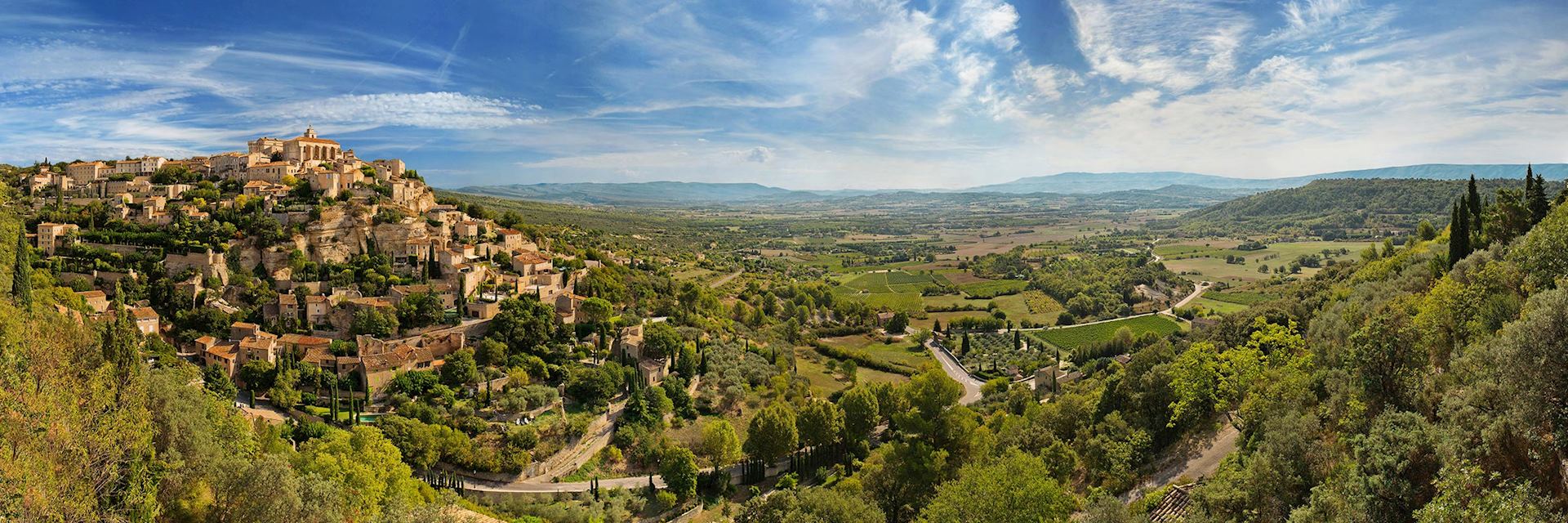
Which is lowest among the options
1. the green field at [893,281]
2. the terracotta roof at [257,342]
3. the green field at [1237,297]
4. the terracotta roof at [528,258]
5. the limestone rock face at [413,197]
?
the green field at [893,281]

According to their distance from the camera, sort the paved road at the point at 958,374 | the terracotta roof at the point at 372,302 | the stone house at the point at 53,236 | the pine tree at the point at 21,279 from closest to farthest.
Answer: the pine tree at the point at 21,279 < the terracotta roof at the point at 372,302 < the stone house at the point at 53,236 < the paved road at the point at 958,374

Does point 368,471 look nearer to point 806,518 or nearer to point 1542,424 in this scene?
point 806,518

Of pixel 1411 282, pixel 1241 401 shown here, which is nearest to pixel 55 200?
pixel 1241 401

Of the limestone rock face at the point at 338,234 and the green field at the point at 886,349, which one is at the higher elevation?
the limestone rock face at the point at 338,234

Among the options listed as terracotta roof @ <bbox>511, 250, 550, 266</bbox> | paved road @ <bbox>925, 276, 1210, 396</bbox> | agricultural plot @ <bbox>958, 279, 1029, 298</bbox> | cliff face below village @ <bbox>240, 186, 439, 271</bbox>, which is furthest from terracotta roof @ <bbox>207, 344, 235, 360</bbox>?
agricultural plot @ <bbox>958, 279, 1029, 298</bbox>

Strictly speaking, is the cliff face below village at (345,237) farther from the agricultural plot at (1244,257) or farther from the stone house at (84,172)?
the agricultural plot at (1244,257)

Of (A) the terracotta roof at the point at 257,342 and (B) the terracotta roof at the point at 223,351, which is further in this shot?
(A) the terracotta roof at the point at 257,342

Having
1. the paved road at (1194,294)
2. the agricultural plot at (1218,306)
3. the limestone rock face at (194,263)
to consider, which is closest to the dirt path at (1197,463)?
the limestone rock face at (194,263)
